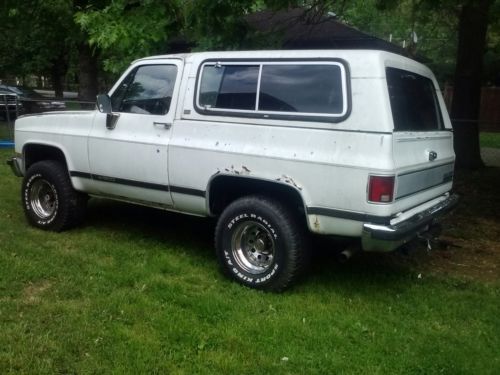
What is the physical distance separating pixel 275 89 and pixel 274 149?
1.79 ft

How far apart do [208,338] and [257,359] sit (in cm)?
43

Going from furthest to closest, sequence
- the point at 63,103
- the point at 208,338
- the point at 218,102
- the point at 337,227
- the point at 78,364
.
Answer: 1. the point at 63,103
2. the point at 218,102
3. the point at 337,227
4. the point at 208,338
5. the point at 78,364

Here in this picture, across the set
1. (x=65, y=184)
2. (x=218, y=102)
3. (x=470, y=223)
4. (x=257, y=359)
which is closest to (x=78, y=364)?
(x=257, y=359)

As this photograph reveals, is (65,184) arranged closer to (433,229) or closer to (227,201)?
(227,201)

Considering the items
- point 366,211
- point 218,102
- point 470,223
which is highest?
point 218,102

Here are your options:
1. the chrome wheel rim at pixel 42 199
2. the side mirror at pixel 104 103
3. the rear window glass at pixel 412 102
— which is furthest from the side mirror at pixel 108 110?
the rear window glass at pixel 412 102

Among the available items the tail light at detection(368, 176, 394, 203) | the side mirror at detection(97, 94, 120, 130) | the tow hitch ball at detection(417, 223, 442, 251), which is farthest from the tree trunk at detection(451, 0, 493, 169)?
the side mirror at detection(97, 94, 120, 130)

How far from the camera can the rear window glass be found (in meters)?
4.54

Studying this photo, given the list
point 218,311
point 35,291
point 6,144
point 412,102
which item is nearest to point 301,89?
point 412,102

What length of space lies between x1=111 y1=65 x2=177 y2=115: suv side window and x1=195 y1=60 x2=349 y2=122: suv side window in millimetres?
392

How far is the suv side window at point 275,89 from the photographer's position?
4.46m

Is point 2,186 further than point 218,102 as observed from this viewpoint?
Yes

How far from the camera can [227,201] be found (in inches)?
207

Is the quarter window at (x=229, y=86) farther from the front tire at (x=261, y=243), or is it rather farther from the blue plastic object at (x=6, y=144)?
the blue plastic object at (x=6, y=144)
